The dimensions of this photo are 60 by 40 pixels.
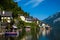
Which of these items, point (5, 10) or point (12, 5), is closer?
point (5, 10)

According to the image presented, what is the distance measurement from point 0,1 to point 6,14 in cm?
1114

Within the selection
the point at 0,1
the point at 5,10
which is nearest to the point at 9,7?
the point at 5,10

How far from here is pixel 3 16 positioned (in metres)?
70.2

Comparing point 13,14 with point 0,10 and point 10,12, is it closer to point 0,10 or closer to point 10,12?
point 10,12

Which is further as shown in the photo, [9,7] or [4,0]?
[9,7]

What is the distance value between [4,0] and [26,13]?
43.2m

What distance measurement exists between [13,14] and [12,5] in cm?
393

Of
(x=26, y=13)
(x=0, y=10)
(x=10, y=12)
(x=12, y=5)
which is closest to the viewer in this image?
(x=0, y=10)

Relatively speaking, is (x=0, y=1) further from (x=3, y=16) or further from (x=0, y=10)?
(x=3, y=16)

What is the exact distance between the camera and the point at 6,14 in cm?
7231

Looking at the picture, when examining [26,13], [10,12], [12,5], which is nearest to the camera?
[10,12]

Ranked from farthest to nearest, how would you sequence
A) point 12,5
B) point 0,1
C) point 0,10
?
1. point 12,5
2. point 0,10
3. point 0,1

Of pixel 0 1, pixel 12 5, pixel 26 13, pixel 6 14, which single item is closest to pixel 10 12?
pixel 6 14

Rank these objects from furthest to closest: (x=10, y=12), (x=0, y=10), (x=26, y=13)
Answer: (x=26, y=13)
(x=10, y=12)
(x=0, y=10)
